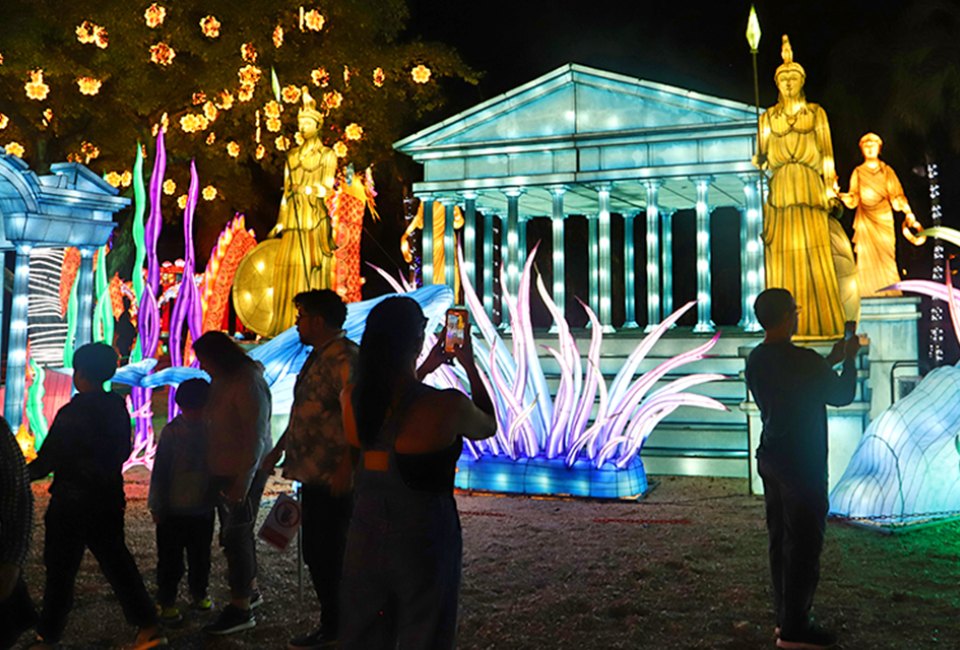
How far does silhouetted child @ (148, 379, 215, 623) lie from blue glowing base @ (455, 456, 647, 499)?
5.52 m

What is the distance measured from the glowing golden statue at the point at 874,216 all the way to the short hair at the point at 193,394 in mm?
9253

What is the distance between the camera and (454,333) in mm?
3996

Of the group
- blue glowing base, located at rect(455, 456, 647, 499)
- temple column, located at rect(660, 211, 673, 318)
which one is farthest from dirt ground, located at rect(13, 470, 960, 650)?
temple column, located at rect(660, 211, 673, 318)

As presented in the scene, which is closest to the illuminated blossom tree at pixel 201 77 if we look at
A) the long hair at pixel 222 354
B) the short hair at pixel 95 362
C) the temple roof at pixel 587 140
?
the temple roof at pixel 587 140

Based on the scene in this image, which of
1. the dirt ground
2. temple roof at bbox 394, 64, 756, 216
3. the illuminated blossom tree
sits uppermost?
the illuminated blossom tree

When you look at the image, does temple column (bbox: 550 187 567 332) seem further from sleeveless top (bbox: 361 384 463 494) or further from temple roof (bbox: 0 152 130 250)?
sleeveless top (bbox: 361 384 463 494)

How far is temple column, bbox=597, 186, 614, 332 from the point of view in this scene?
1809cm

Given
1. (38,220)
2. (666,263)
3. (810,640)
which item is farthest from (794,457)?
(666,263)

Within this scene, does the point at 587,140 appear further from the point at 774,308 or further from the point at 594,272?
the point at 774,308

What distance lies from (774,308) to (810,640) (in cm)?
173

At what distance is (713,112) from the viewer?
17109 millimetres

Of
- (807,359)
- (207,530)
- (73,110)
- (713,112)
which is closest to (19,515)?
(207,530)

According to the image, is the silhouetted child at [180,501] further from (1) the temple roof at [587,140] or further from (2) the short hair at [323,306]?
(1) the temple roof at [587,140]

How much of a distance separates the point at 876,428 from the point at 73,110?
49.6ft
